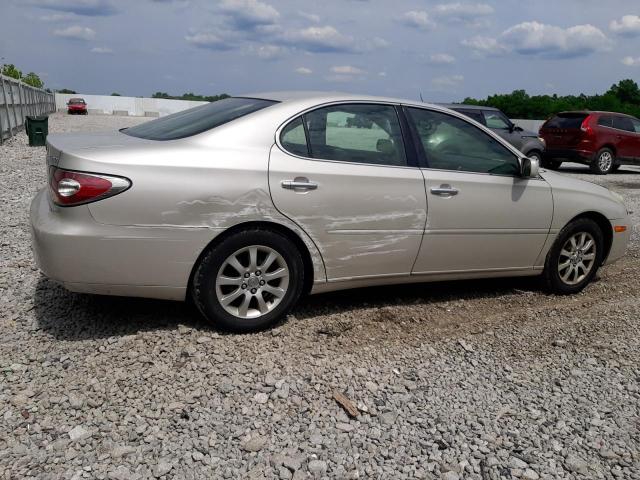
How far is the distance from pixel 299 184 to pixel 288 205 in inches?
6.1

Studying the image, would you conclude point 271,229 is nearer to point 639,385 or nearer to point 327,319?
point 327,319

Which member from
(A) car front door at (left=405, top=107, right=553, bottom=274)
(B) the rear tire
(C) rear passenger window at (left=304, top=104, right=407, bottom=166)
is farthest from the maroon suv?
(C) rear passenger window at (left=304, top=104, right=407, bottom=166)

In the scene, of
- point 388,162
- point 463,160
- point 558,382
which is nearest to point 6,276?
point 388,162

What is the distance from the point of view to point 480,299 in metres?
5.18

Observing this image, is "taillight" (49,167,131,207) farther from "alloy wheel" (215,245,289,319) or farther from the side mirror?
the side mirror

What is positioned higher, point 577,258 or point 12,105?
point 12,105

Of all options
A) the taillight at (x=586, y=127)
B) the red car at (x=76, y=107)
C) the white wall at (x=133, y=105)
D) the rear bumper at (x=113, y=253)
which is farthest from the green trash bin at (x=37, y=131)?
the white wall at (x=133, y=105)

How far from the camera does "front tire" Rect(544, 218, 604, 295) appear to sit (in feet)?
17.3

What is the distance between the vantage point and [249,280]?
3.97 meters

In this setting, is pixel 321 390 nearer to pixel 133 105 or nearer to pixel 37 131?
pixel 37 131

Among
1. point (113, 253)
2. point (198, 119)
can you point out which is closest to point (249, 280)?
point (113, 253)

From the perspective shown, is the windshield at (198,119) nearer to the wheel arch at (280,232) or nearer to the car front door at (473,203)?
the wheel arch at (280,232)

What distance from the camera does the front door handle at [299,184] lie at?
3.96 metres

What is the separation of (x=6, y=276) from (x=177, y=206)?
7.09 feet
